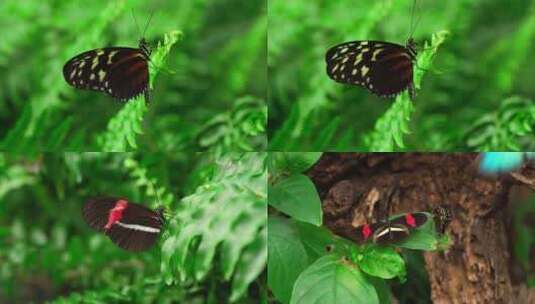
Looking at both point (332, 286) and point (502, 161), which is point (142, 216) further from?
point (502, 161)

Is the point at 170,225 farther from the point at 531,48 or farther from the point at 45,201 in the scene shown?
the point at 531,48

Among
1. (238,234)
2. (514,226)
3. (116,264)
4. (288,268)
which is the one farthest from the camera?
(116,264)

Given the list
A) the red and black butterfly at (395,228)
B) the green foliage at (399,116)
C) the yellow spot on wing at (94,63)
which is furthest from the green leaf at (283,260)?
the yellow spot on wing at (94,63)

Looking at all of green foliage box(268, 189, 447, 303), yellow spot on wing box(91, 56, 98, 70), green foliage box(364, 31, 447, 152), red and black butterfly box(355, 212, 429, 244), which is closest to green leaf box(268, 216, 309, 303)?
green foliage box(268, 189, 447, 303)

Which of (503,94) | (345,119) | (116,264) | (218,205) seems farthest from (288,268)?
(503,94)

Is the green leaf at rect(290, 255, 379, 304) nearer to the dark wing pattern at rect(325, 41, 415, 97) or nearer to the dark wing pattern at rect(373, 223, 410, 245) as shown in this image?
the dark wing pattern at rect(373, 223, 410, 245)

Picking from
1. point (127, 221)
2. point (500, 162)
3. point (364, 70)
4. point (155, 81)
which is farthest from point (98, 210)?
point (500, 162)
